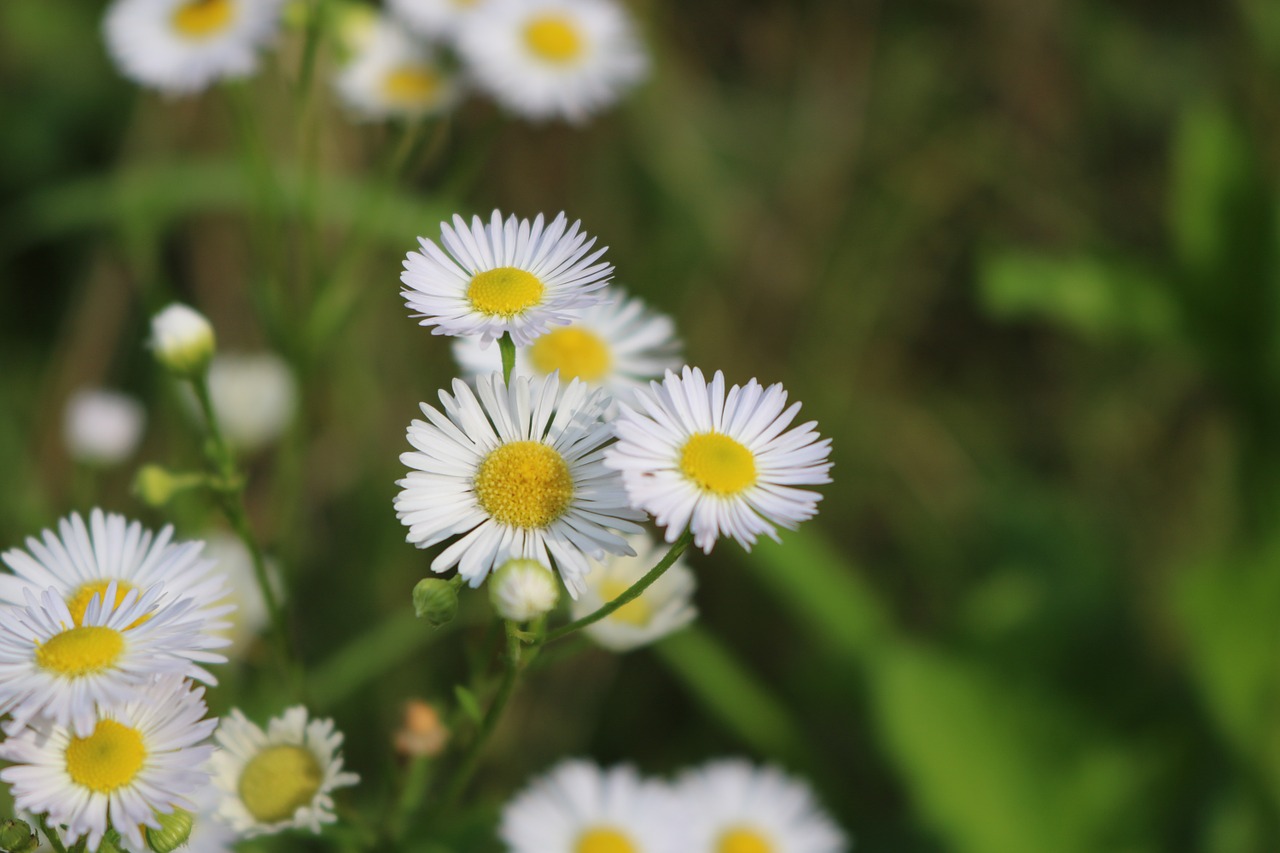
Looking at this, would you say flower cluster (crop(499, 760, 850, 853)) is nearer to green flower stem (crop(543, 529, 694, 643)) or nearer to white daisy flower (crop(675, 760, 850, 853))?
white daisy flower (crop(675, 760, 850, 853))

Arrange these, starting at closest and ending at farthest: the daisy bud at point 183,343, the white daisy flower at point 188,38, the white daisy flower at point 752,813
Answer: the daisy bud at point 183,343
the white daisy flower at point 752,813
the white daisy flower at point 188,38

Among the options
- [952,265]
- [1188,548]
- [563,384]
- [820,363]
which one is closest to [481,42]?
[563,384]

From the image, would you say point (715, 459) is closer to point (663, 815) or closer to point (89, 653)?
point (89, 653)

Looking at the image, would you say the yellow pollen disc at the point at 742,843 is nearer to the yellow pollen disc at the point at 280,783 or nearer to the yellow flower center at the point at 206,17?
the yellow pollen disc at the point at 280,783

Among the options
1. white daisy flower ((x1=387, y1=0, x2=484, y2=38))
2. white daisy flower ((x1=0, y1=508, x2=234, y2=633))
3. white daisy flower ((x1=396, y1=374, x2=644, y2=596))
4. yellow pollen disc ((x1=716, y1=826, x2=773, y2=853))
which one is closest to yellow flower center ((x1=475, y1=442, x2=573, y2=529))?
white daisy flower ((x1=396, y1=374, x2=644, y2=596))

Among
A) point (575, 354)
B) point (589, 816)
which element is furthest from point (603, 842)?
point (575, 354)

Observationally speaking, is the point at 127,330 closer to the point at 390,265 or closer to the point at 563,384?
the point at 390,265

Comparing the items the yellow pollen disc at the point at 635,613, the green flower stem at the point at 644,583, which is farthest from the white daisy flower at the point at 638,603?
the green flower stem at the point at 644,583
